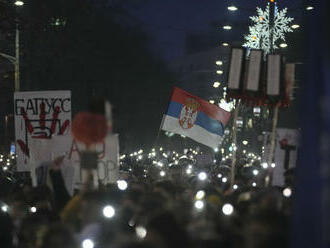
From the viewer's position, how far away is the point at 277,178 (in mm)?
14086

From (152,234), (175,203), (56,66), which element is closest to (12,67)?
(56,66)

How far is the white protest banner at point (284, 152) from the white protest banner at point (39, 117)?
13.1 feet

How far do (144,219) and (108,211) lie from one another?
161 centimetres

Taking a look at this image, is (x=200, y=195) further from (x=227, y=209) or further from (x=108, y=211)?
(x=108, y=211)

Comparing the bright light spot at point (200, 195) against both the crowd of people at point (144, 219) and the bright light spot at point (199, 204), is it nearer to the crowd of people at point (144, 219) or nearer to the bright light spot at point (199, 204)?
the crowd of people at point (144, 219)

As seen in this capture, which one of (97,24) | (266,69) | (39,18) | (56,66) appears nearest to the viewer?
(266,69)

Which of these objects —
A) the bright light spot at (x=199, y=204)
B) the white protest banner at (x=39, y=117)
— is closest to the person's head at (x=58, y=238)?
the bright light spot at (x=199, y=204)

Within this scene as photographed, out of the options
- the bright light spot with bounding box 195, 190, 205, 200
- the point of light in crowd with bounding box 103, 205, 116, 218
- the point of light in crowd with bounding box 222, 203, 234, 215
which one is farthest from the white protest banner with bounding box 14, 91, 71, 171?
the point of light in crowd with bounding box 222, 203, 234, 215

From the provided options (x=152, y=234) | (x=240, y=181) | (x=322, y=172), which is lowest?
(x=240, y=181)

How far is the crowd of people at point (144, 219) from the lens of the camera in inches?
264

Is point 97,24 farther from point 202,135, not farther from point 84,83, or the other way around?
point 202,135

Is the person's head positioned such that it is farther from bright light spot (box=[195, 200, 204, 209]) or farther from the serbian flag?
the serbian flag

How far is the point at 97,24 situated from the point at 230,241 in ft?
106

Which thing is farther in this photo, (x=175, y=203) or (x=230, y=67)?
(x=230, y=67)
